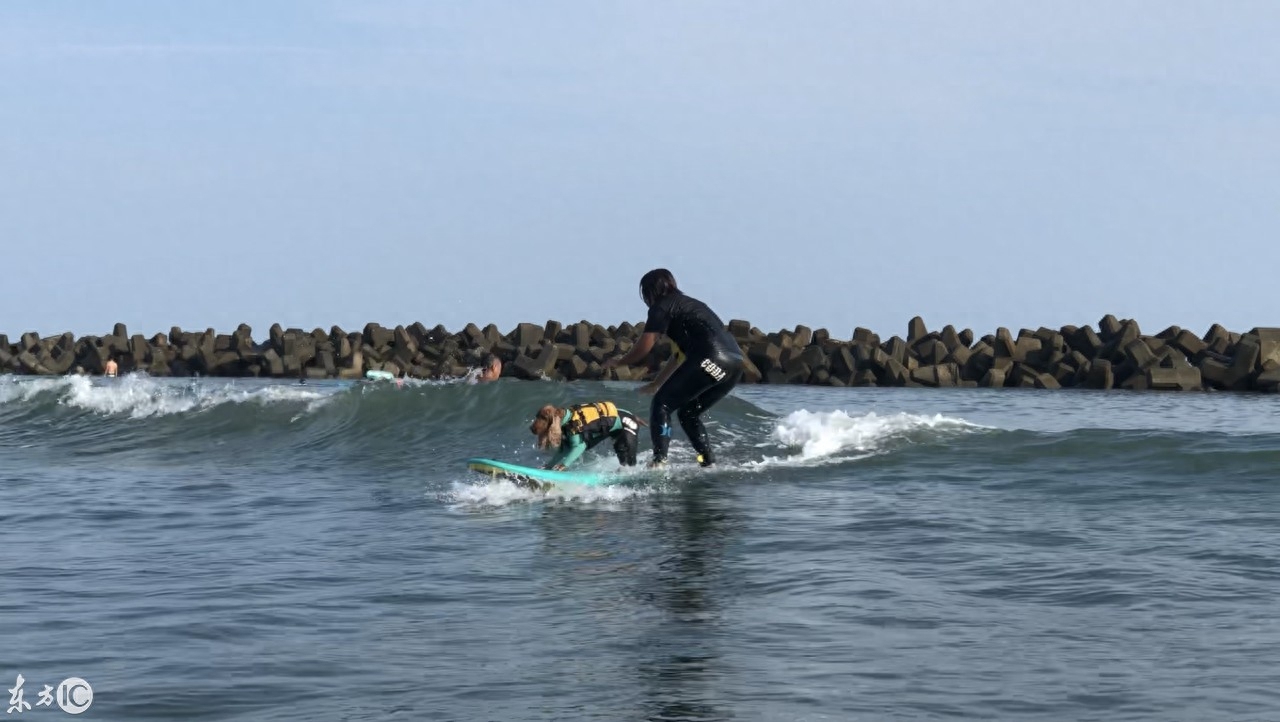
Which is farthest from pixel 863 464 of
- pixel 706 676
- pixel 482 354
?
pixel 482 354

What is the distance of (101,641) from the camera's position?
7.02 m

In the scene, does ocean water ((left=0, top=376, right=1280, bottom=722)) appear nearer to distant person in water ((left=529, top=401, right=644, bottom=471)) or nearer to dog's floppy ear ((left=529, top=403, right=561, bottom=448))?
distant person in water ((left=529, top=401, right=644, bottom=471))

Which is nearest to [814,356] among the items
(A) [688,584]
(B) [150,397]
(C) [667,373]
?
(B) [150,397]

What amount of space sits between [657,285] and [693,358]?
0.78 metres

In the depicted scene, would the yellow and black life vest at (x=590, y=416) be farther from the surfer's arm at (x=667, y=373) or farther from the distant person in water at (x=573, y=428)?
the surfer's arm at (x=667, y=373)

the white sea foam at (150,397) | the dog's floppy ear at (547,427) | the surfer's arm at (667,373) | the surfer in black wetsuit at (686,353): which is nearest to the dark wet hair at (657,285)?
the surfer in black wetsuit at (686,353)

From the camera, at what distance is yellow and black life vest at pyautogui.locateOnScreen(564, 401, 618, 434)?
12.8m

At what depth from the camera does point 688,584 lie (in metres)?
8.48

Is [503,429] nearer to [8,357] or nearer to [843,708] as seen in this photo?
[843,708]

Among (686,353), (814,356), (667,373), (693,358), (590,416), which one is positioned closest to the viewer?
(590,416)

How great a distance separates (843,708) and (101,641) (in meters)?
3.79

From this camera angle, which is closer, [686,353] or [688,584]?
[688,584]

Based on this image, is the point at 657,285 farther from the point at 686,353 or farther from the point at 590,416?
the point at 590,416

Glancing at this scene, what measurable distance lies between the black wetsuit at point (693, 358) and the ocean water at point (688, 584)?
76 centimetres
